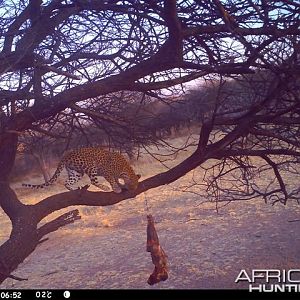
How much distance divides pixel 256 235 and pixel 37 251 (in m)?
5.58

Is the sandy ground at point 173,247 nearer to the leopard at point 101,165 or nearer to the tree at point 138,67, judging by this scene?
the leopard at point 101,165

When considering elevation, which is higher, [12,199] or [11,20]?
[11,20]

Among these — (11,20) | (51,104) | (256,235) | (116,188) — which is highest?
(11,20)

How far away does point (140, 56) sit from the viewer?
4.67m

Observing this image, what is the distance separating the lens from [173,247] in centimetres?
1097

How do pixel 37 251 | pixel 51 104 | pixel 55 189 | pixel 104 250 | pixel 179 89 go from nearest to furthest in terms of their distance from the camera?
pixel 51 104
pixel 179 89
pixel 104 250
pixel 37 251
pixel 55 189

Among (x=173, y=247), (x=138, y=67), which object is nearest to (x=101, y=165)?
(x=138, y=67)

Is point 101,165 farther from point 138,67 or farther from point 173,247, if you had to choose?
point 173,247

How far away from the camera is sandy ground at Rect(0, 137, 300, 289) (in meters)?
9.04

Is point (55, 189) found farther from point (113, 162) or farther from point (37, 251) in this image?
point (113, 162)

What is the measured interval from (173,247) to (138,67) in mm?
7628

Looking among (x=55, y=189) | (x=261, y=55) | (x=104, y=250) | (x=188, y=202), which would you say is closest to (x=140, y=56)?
(x=261, y=55)

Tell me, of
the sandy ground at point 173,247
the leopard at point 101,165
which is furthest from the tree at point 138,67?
the sandy ground at point 173,247

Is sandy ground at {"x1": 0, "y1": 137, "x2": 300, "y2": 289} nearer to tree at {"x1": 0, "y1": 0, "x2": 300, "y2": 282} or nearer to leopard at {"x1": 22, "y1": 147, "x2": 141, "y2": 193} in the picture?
leopard at {"x1": 22, "y1": 147, "x2": 141, "y2": 193}
